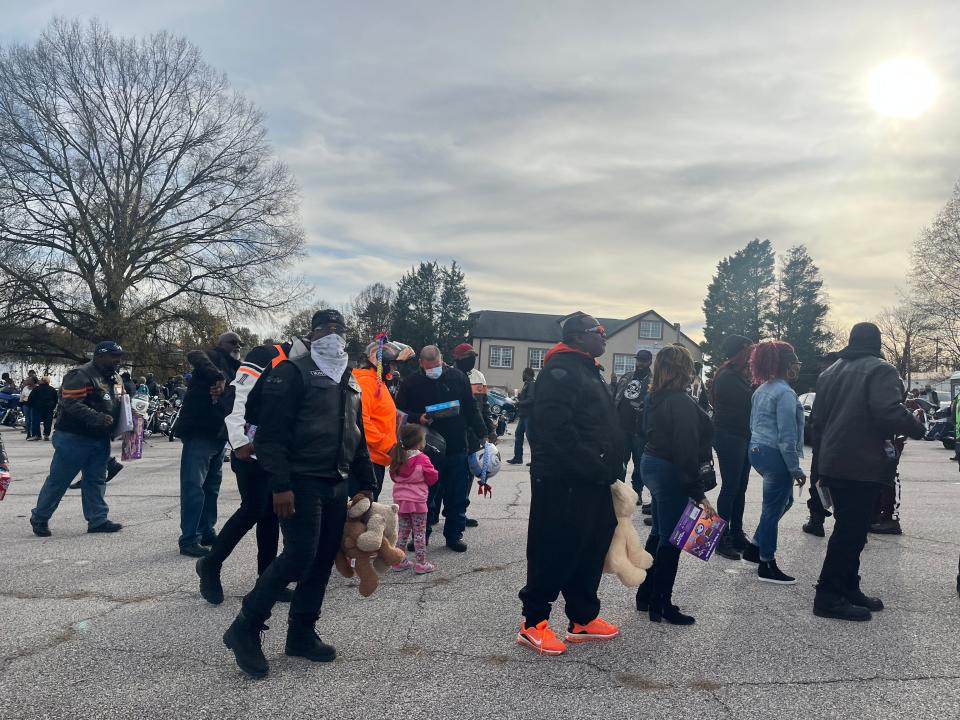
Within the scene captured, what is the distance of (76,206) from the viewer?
89.1 ft

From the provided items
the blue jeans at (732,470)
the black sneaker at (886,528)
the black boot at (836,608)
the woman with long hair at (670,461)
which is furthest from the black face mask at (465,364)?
the black sneaker at (886,528)

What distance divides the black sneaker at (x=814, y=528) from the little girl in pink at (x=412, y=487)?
12.8 ft

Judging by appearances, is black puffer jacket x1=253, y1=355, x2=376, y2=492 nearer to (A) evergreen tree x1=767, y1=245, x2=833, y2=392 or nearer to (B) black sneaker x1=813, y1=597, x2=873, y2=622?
(B) black sneaker x1=813, y1=597, x2=873, y2=622

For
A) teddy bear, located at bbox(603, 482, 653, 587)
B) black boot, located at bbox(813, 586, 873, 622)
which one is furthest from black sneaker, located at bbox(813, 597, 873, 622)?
teddy bear, located at bbox(603, 482, 653, 587)

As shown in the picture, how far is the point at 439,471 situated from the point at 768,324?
57485mm

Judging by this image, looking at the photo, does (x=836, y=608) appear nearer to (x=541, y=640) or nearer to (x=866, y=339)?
(x=866, y=339)

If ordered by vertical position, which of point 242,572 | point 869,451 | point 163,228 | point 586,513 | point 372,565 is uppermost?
point 163,228

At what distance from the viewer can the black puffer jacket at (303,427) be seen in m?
3.81

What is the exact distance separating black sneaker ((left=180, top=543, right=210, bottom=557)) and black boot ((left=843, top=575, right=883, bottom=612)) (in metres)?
4.93

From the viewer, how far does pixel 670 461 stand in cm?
472

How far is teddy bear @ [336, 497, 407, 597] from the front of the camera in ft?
13.7

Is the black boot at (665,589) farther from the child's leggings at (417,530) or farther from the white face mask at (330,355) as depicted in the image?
the white face mask at (330,355)

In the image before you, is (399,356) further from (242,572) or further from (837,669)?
(837,669)

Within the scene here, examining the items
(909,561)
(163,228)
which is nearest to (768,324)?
(163,228)
